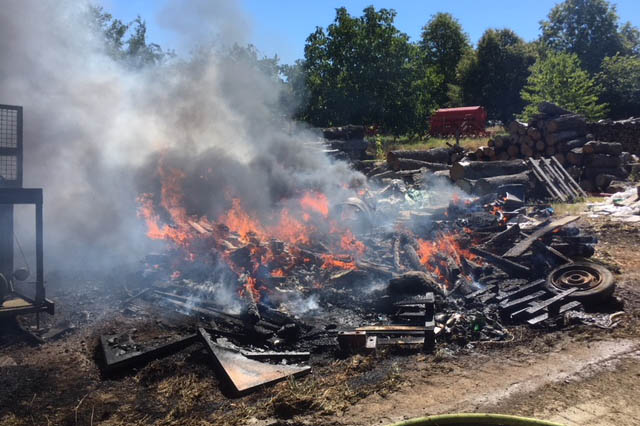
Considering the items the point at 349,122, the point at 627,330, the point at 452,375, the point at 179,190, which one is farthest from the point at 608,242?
the point at 349,122

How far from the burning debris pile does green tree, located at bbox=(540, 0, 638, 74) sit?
4689 centimetres

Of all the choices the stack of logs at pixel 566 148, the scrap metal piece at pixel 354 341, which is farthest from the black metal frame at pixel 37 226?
the stack of logs at pixel 566 148

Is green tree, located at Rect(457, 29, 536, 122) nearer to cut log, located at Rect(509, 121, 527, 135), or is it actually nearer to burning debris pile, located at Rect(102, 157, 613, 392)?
cut log, located at Rect(509, 121, 527, 135)

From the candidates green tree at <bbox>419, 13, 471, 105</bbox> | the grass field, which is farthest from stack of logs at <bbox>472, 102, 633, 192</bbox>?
green tree at <bbox>419, 13, 471, 105</bbox>

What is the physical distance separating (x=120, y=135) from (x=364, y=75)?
16605 millimetres

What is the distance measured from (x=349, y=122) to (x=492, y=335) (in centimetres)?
2062

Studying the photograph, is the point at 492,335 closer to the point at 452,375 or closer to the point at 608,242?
the point at 452,375

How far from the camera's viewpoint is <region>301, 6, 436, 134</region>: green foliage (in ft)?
81.4

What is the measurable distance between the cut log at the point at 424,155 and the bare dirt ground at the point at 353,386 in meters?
12.3

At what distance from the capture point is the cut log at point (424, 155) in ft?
58.6

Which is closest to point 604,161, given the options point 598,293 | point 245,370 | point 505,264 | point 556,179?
point 556,179

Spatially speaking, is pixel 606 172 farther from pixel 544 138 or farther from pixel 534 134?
pixel 534 134

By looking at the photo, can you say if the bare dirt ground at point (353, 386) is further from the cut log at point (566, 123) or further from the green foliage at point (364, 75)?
the green foliage at point (364, 75)

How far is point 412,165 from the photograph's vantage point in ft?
58.3
